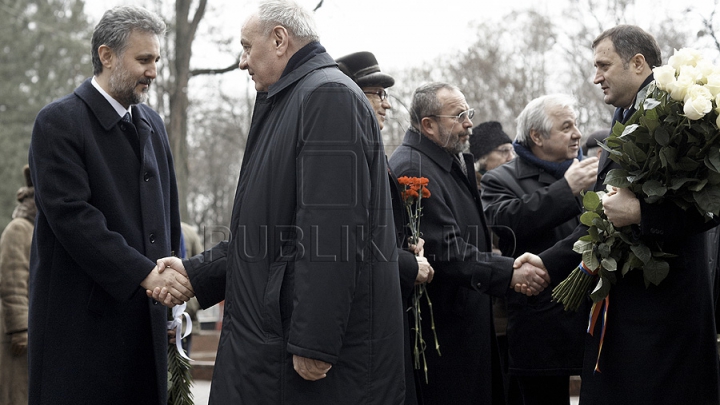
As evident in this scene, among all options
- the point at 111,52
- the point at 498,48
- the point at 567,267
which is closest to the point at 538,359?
the point at 567,267

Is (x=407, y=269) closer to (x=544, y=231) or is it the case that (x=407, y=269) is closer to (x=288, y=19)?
(x=544, y=231)

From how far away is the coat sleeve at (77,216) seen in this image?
14.5ft

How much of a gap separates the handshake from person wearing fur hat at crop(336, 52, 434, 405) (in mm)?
1196

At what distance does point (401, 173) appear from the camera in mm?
5527

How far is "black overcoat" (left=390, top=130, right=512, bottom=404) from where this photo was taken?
5.31m

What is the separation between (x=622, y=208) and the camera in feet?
13.9

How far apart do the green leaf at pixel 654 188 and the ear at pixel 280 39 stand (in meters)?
1.80

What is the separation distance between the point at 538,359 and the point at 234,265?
102 inches

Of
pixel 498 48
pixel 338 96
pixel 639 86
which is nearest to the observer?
pixel 338 96

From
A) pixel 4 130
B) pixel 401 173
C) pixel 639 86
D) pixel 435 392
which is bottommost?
pixel 435 392

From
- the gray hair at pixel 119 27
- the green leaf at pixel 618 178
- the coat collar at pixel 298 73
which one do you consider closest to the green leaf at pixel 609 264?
the green leaf at pixel 618 178

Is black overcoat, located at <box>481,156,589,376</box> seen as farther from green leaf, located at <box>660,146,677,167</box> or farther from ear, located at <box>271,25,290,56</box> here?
ear, located at <box>271,25,290,56</box>

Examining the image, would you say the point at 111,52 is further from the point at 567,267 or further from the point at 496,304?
the point at 496,304

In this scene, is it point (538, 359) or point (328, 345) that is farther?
point (538, 359)
